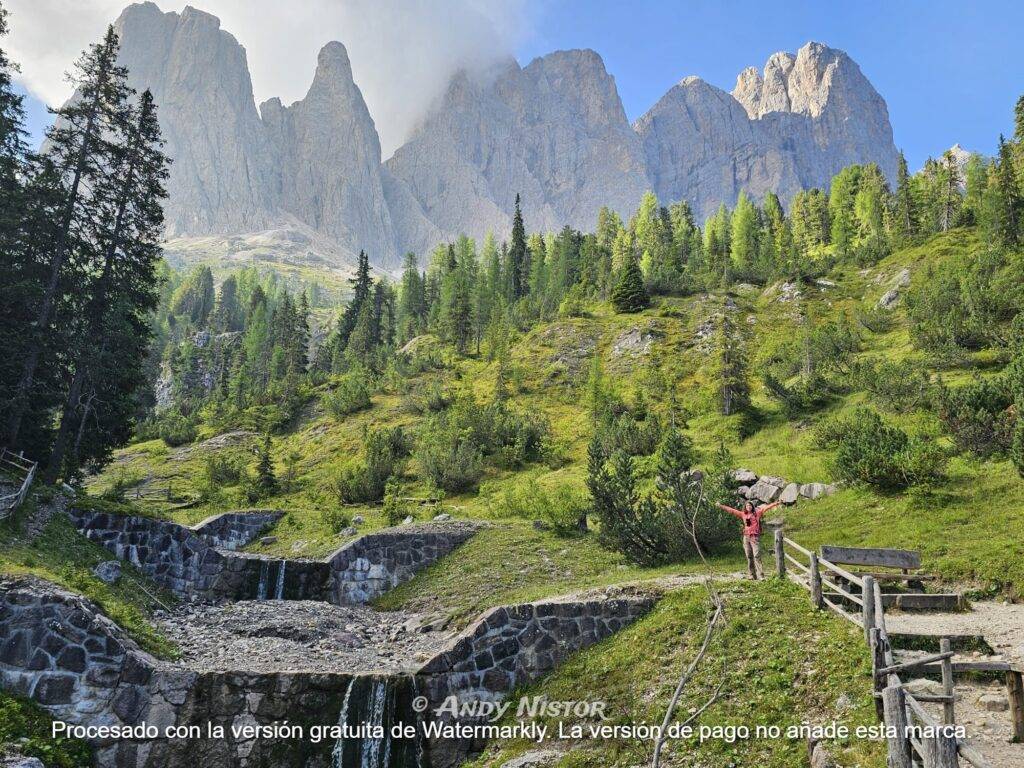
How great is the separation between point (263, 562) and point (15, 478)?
8.26 meters

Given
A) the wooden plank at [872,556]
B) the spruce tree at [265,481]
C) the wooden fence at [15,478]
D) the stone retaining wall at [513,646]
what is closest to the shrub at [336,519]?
the spruce tree at [265,481]

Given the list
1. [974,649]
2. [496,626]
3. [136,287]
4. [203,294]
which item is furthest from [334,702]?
[203,294]

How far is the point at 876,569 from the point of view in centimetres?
1673

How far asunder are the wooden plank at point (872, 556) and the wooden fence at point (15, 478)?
2107cm

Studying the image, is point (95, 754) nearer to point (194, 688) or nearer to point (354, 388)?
point (194, 688)

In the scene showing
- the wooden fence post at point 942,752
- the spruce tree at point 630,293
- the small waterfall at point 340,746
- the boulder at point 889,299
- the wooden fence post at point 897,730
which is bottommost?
the small waterfall at point 340,746

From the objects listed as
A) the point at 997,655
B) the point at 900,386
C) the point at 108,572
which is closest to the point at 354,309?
the point at 900,386

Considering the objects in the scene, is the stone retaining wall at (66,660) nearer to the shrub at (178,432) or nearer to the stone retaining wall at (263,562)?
the stone retaining wall at (263,562)

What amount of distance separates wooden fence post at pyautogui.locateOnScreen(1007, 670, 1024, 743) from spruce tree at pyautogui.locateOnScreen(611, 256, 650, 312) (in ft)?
210

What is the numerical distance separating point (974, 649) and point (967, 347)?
1243 inches

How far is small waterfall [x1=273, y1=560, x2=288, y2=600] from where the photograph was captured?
22.6 m

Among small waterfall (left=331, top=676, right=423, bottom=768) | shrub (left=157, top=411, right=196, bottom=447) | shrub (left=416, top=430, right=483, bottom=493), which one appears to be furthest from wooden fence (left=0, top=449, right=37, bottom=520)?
shrub (left=157, top=411, right=196, bottom=447)

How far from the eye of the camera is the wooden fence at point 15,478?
16953mm

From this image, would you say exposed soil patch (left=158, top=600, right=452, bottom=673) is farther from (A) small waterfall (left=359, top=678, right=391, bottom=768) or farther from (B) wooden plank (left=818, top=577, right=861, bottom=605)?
(B) wooden plank (left=818, top=577, right=861, bottom=605)
